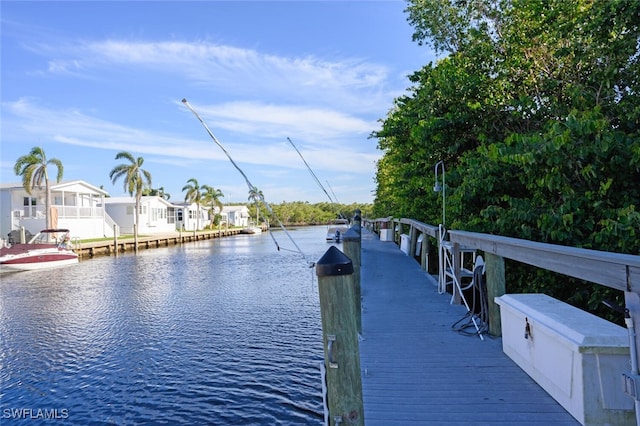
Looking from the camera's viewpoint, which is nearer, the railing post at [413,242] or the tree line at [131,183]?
the railing post at [413,242]

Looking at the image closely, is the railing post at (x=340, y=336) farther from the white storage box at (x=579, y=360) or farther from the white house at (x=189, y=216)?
the white house at (x=189, y=216)

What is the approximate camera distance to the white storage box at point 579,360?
266cm

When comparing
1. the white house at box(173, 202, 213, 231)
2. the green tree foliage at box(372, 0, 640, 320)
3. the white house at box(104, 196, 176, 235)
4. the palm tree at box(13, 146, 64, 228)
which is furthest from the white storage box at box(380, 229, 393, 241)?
the white house at box(173, 202, 213, 231)

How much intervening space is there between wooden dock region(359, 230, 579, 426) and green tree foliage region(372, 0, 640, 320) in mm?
1723

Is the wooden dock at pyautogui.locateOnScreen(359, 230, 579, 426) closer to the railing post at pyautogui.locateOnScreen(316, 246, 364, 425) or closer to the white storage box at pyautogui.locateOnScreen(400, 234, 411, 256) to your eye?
the railing post at pyautogui.locateOnScreen(316, 246, 364, 425)

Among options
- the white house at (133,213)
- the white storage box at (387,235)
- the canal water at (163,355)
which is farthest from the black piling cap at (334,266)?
the white house at (133,213)

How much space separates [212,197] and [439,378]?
2917 inches

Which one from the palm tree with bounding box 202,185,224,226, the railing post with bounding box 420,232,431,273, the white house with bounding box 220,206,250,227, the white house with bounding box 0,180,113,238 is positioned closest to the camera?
the railing post with bounding box 420,232,431,273

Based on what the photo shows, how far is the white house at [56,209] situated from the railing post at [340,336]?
34.6 m

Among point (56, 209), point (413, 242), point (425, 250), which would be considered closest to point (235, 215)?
point (56, 209)

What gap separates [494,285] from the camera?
4.69m

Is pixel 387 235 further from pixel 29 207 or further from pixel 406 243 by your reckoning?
pixel 29 207

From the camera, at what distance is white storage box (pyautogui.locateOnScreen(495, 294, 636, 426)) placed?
8.71 ft

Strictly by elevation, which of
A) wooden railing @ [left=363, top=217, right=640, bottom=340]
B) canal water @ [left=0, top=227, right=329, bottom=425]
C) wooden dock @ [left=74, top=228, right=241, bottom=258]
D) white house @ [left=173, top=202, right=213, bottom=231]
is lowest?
canal water @ [left=0, top=227, right=329, bottom=425]
